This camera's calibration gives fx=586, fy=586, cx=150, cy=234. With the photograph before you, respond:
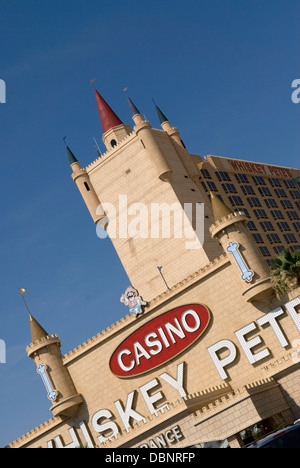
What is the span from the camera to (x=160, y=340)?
2194 inches

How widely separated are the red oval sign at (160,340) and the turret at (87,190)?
28363 millimetres

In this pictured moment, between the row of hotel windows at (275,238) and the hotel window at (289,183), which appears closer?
the row of hotel windows at (275,238)

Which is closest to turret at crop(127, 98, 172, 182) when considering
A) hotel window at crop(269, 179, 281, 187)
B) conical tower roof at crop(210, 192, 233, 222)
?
conical tower roof at crop(210, 192, 233, 222)

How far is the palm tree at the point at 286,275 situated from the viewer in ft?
163

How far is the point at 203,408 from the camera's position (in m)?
46.1

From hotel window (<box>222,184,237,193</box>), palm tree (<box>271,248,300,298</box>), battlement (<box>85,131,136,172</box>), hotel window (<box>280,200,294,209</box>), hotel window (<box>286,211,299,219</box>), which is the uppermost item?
battlement (<box>85,131,136,172</box>)

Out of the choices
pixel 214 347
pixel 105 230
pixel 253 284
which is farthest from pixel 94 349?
pixel 105 230

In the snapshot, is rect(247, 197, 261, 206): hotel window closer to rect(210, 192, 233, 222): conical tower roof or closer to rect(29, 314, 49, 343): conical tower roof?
rect(210, 192, 233, 222): conical tower roof

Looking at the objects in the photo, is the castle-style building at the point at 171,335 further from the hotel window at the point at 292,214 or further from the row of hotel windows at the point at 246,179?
the hotel window at the point at 292,214

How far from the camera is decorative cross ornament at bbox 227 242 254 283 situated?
51.2 m

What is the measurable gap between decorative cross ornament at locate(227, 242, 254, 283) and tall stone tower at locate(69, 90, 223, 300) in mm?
17770

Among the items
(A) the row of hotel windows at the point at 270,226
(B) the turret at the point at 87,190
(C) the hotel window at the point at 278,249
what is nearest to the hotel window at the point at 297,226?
(A) the row of hotel windows at the point at 270,226

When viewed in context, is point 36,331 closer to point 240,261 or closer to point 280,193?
point 240,261

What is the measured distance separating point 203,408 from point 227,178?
54.7 m
